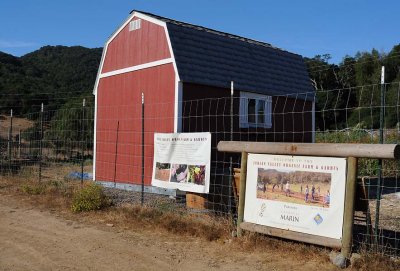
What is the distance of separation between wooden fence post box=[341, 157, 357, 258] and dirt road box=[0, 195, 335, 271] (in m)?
0.34

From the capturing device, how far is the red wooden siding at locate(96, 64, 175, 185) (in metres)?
13.5

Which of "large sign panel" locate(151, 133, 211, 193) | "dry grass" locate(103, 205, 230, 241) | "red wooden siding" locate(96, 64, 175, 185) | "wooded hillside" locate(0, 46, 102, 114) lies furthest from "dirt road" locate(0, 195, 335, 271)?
"wooded hillside" locate(0, 46, 102, 114)

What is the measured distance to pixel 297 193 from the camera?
669 cm

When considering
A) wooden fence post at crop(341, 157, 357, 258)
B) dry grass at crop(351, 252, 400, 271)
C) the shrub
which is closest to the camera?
dry grass at crop(351, 252, 400, 271)

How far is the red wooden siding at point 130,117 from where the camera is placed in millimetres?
13461

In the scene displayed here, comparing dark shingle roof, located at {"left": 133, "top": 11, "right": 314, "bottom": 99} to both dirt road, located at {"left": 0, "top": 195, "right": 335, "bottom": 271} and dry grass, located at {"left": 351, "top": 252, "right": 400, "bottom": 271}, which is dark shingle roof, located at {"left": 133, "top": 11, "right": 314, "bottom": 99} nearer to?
dirt road, located at {"left": 0, "top": 195, "right": 335, "bottom": 271}

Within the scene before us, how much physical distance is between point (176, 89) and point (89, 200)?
13.8 feet

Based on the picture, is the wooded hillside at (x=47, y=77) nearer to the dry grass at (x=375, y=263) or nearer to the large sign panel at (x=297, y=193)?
the large sign panel at (x=297, y=193)

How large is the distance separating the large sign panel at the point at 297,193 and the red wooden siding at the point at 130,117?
6075 millimetres

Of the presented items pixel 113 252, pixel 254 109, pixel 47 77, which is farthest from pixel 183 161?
pixel 47 77

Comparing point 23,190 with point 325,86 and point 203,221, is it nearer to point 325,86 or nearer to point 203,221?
point 203,221

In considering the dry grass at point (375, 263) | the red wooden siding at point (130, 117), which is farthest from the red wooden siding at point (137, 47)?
the dry grass at point (375, 263)

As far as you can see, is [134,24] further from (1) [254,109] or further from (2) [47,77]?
(2) [47,77]

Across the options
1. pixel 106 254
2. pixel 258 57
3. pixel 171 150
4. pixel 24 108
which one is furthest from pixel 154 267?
pixel 24 108
